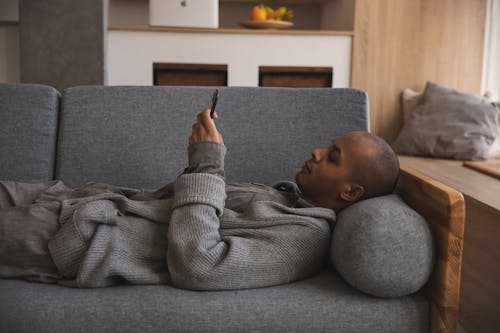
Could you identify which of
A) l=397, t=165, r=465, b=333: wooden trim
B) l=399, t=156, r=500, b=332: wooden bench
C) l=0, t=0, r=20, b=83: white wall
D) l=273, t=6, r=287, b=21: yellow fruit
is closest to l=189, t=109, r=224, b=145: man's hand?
l=397, t=165, r=465, b=333: wooden trim

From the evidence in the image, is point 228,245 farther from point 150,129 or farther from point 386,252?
point 150,129

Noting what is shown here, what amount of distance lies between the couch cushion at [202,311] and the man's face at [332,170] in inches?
12.6

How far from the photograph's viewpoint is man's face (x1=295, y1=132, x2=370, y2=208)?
1477mm

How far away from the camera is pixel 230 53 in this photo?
3.53 meters

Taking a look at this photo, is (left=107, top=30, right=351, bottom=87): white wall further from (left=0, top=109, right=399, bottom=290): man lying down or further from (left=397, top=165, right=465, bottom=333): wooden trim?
(left=397, top=165, right=465, bottom=333): wooden trim

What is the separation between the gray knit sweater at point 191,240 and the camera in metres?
1.25

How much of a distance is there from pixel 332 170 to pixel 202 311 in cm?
51

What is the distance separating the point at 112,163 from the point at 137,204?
487mm

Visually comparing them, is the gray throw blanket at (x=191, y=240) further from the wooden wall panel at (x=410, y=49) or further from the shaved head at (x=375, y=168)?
the wooden wall panel at (x=410, y=49)

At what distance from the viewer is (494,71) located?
12.0 feet

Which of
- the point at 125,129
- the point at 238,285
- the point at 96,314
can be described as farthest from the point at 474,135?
the point at 96,314

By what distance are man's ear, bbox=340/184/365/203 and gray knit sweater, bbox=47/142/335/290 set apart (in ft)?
0.30

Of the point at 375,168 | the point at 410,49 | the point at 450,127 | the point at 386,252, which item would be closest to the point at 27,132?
the point at 375,168

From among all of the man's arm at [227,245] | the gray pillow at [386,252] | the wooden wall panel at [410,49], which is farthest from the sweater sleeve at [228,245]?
the wooden wall panel at [410,49]
